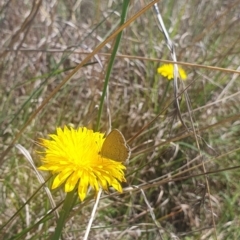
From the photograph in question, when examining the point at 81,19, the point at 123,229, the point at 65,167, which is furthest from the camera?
the point at 81,19

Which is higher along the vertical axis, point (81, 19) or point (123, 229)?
point (81, 19)

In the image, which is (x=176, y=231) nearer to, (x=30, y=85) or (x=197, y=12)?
(x=30, y=85)

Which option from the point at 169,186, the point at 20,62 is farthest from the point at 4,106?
the point at 169,186

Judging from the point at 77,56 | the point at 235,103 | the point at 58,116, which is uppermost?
the point at 77,56

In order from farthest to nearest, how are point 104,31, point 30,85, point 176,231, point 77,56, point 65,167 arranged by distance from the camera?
point 104,31, point 77,56, point 30,85, point 176,231, point 65,167

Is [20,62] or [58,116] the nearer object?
[58,116]

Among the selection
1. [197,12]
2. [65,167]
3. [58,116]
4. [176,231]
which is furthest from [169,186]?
[197,12]
